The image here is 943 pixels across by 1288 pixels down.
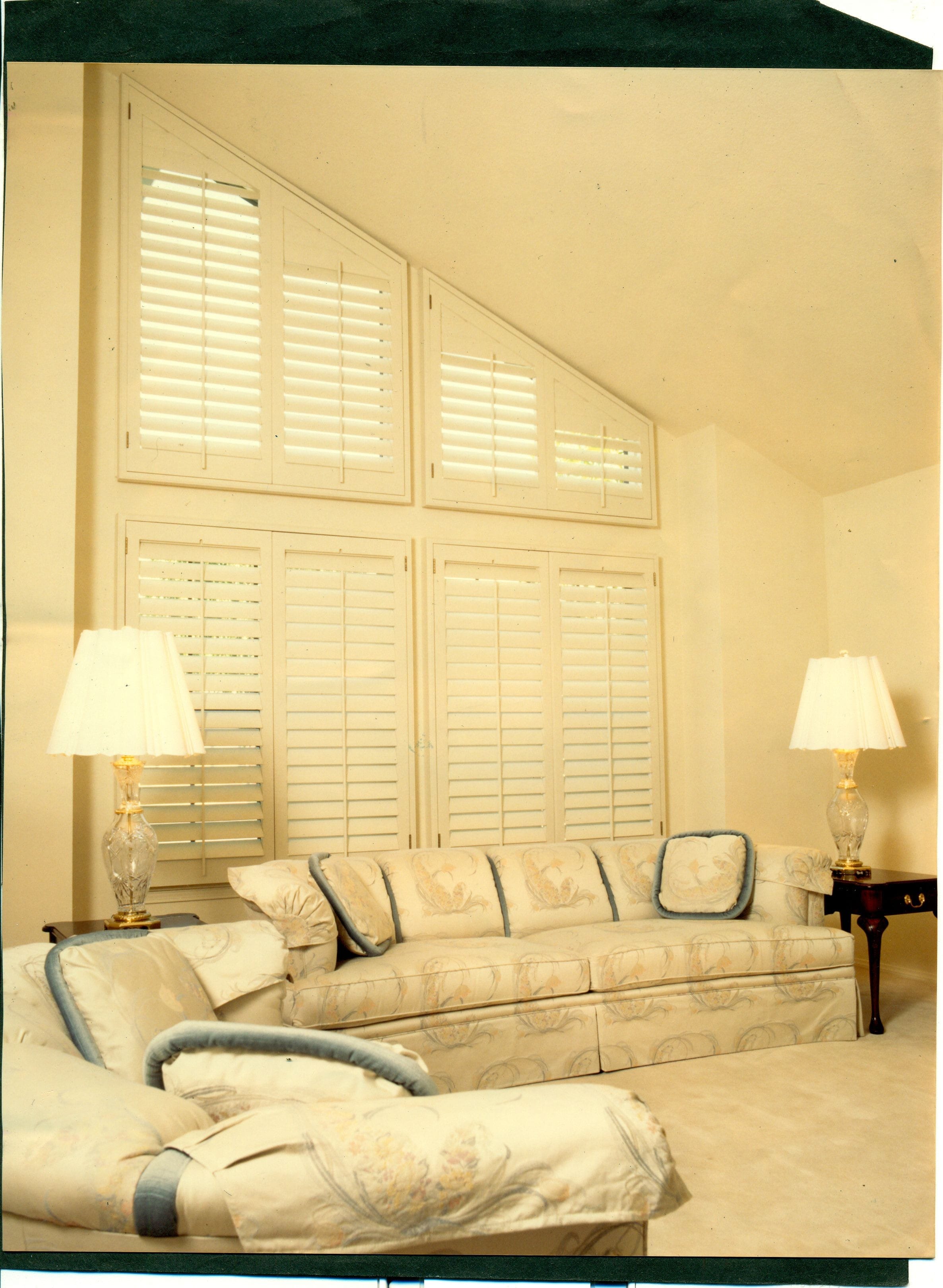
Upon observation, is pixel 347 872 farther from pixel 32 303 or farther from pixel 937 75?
pixel 937 75

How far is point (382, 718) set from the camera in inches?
146

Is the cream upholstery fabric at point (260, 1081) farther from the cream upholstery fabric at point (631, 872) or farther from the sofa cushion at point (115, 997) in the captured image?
the cream upholstery fabric at point (631, 872)

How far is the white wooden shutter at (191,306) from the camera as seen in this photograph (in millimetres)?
3414

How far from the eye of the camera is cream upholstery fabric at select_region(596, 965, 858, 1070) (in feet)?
9.53

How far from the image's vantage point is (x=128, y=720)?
2486mm

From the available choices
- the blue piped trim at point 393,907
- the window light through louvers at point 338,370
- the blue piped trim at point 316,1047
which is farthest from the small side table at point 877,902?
the blue piped trim at point 316,1047

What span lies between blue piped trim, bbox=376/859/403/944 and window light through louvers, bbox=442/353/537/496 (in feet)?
5.40

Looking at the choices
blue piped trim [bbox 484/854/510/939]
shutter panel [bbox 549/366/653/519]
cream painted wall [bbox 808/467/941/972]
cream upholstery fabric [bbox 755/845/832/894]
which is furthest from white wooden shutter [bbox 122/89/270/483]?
cream painted wall [bbox 808/467/941/972]

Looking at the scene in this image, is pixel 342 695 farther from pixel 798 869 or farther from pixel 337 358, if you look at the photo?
pixel 798 869

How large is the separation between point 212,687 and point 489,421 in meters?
1.59

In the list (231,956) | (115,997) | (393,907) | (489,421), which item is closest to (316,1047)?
(115,997)

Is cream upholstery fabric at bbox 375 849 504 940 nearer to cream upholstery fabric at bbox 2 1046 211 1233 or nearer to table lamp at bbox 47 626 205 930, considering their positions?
table lamp at bbox 47 626 205 930

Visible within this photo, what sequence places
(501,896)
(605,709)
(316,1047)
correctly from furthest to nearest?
(605,709)
(501,896)
(316,1047)

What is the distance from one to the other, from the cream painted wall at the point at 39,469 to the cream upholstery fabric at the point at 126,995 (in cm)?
149
